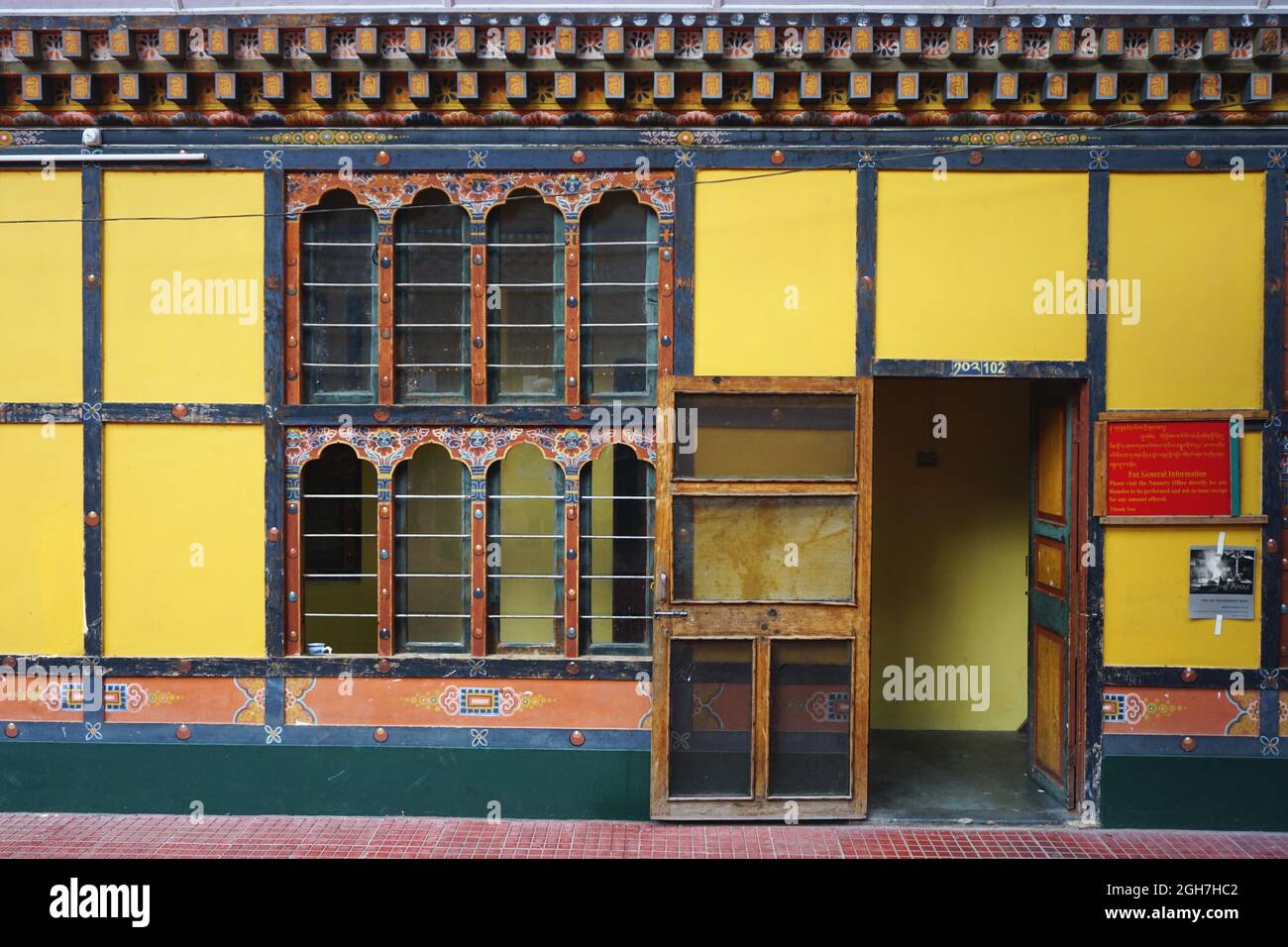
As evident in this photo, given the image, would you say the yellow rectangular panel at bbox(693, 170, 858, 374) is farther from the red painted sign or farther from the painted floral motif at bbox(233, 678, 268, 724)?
the painted floral motif at bbox(233, 678, 268, 724)

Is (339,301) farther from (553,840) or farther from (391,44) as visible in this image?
(553,840)

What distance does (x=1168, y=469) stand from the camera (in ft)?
19.0

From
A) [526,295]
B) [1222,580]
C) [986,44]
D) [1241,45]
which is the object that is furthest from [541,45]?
[1222,580]

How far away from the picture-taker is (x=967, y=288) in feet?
19.1

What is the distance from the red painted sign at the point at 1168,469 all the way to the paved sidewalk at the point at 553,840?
194cm

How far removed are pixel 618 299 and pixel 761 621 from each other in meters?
2.17

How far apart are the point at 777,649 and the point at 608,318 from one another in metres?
2.29

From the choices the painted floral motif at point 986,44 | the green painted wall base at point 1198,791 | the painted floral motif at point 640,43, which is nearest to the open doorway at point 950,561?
the green painted wall base at point 1198,791

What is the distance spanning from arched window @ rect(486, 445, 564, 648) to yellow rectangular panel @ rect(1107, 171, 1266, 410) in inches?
140

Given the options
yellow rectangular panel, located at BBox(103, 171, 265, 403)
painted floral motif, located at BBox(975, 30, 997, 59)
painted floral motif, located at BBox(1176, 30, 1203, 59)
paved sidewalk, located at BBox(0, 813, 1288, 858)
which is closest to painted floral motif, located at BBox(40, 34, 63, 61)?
yellow rectangular panel, located at BBox(103, 171, 265, 403)

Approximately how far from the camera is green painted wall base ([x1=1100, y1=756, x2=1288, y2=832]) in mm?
5789

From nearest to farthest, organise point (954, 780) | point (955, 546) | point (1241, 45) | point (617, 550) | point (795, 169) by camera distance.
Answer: point (1241, 45), point (795, 169), point (617, 550), point (954, 780), point (955, 546)

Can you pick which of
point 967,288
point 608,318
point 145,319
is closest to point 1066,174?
point 967,288

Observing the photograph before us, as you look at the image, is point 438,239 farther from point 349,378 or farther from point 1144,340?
point 1144,340
